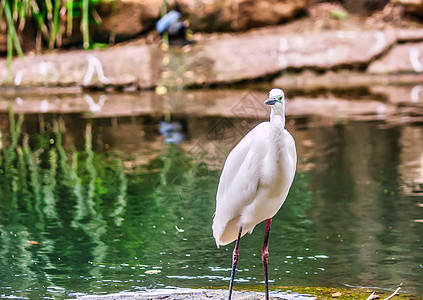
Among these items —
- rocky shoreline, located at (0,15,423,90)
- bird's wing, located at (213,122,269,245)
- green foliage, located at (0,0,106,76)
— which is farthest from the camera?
green foliage, located at (0,0,106,76)

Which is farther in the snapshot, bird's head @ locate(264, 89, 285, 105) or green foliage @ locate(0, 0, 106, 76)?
green foliage @ locate(0, 0, 106, 76)

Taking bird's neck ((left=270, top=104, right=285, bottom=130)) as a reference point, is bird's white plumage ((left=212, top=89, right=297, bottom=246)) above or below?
below

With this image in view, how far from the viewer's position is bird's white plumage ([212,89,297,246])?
3.46 m

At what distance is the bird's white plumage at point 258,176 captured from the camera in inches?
136

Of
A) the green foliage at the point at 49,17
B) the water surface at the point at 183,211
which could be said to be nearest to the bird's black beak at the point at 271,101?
the water surface at the point at 183,211

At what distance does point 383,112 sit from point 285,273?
579cm

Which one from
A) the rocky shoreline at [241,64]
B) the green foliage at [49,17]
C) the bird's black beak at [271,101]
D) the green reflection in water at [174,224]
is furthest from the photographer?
the green foliage at [49,17]

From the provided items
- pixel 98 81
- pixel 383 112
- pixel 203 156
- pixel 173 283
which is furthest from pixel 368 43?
pixel 173 283

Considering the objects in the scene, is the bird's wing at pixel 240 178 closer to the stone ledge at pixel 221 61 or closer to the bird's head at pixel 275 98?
the bird's head at pixel 275 98

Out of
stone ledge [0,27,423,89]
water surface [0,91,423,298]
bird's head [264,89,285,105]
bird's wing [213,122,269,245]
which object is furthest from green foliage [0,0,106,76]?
bird's head [264,89,285,105]

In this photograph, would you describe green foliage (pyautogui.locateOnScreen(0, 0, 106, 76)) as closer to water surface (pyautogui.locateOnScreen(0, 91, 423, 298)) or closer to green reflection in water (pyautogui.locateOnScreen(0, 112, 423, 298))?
water surface (pyautogui.locateOnScreen(0, 91, 423, 298))

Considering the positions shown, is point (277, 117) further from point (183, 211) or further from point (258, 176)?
point (183, 211)

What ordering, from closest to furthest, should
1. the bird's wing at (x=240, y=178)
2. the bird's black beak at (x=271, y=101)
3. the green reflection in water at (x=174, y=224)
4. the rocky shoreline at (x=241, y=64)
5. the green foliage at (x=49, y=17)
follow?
the bird's black beak at (x=271, y=101) → the bird's wing at (x=240, y=178) → the green reflection in water at (x=174, y=224) → the rocky shoreline at (x=241, y=64) → the green foliage at (x=49, y=17)

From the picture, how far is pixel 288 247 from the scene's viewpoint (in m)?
4.89
